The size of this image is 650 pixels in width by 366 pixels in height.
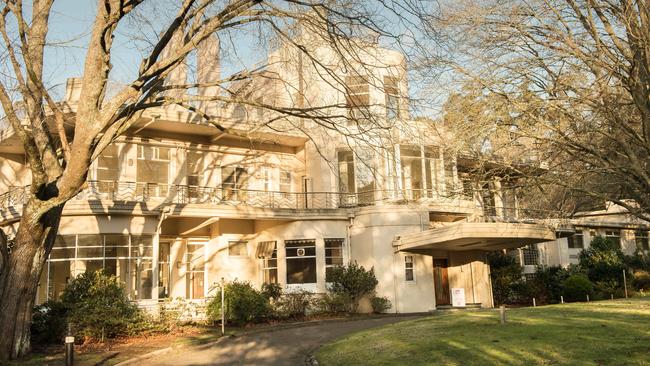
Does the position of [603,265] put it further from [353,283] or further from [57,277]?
[57,277]

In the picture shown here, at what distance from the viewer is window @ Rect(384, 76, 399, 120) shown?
12.1 m

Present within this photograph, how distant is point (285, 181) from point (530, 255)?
15.4 metres

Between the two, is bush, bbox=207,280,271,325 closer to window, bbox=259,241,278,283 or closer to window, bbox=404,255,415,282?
window, bbox=259,241,278,283

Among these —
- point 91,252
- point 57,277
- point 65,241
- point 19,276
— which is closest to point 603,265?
point 91,252

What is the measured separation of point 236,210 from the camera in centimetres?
2339

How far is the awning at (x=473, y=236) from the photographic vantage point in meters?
21.8

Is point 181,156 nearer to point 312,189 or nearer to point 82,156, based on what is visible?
point 312,189

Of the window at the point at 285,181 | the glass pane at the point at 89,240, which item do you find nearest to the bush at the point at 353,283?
the window at the point at 285,181

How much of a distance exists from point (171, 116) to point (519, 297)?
1825cm

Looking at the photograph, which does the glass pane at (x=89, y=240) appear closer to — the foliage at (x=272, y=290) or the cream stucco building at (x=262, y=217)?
the cream stucco building at (x=262, y=217)

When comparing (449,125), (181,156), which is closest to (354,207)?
(181,156)

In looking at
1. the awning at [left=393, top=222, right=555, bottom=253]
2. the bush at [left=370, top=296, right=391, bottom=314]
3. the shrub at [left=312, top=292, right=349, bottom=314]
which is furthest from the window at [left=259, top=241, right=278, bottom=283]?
the awning at [left=393, top=222, right=555, bottom=253]

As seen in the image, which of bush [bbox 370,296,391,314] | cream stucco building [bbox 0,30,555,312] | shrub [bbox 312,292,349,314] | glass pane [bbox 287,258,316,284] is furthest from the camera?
glass pane [bbox 287,258,316,284]

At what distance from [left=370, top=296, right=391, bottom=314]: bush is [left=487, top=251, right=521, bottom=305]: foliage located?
6974 mm
